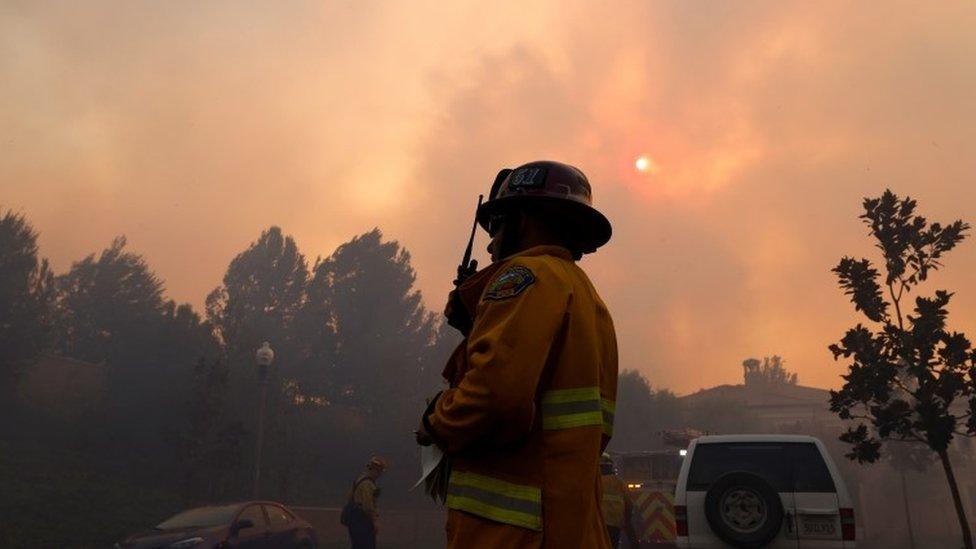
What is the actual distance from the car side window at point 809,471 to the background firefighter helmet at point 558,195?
6.36 meters

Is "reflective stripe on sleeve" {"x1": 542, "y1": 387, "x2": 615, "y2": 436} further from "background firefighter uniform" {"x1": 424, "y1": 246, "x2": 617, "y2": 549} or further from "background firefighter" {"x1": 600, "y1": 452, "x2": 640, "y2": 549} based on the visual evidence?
"background firefighter" {"x1": 600, "y1": 452, "x2": 640, "y2": 549}

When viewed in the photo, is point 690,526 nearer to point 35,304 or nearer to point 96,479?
point 96,479

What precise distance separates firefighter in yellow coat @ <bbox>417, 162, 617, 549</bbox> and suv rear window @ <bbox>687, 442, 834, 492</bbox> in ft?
21.4

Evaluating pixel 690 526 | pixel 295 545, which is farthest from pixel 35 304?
pixel 690 526

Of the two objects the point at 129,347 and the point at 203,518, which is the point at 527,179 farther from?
the point at 129,347

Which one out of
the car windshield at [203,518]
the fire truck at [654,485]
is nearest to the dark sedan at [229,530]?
the car windshield at [203,518]

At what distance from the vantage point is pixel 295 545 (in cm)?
1425

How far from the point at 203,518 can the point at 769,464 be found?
9186 mm

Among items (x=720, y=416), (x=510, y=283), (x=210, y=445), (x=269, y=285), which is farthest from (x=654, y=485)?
(x=720, y=416)

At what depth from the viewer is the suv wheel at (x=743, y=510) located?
285 inches

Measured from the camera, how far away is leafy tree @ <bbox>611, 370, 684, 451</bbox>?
176 feet

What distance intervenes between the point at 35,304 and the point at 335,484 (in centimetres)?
1666

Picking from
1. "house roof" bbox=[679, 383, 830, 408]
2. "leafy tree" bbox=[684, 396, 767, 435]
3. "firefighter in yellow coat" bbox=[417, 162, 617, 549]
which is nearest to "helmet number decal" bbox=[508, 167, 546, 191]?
"firefighter in yellow coat" bbox=[417, 162, 617, 549]

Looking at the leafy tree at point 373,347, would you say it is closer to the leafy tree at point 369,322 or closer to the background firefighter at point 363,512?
the leafy tree at point 369,322
